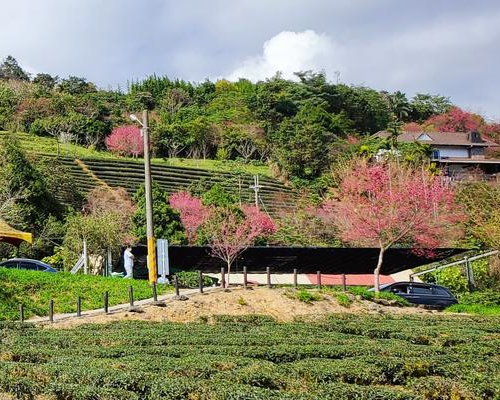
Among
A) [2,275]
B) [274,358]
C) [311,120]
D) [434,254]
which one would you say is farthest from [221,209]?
[311,120]

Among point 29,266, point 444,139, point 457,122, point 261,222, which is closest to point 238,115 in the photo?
point 444,139

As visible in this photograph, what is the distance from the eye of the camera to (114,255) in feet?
94.2

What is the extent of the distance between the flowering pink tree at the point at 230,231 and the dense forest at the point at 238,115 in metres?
22.2

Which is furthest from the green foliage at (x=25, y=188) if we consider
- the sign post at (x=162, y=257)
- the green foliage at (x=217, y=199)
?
the sign post at (x=162, y=257)

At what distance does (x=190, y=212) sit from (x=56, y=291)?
2000 centimetres

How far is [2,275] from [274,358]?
14.1 m

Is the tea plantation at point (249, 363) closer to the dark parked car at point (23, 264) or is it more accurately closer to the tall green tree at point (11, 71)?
the dark parked car at point (23, 264)

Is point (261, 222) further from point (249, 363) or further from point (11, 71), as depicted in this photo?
point (11, 71)

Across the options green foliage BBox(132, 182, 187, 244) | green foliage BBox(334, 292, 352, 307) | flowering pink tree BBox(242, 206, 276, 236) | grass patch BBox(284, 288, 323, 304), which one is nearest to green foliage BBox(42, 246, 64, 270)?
green foliage BBox(132, 182, 187, 244)

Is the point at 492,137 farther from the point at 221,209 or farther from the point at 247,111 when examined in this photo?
the point at 221,209

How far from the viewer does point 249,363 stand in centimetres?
881

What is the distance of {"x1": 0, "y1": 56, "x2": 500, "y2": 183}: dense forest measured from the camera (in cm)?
6059

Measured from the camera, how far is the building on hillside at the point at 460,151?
202 feet

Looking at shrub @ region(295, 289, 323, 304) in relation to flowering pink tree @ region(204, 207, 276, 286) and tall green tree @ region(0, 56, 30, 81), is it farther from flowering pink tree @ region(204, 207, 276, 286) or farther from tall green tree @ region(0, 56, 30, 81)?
tall green tree @ region(0, 56, 30, 81)
